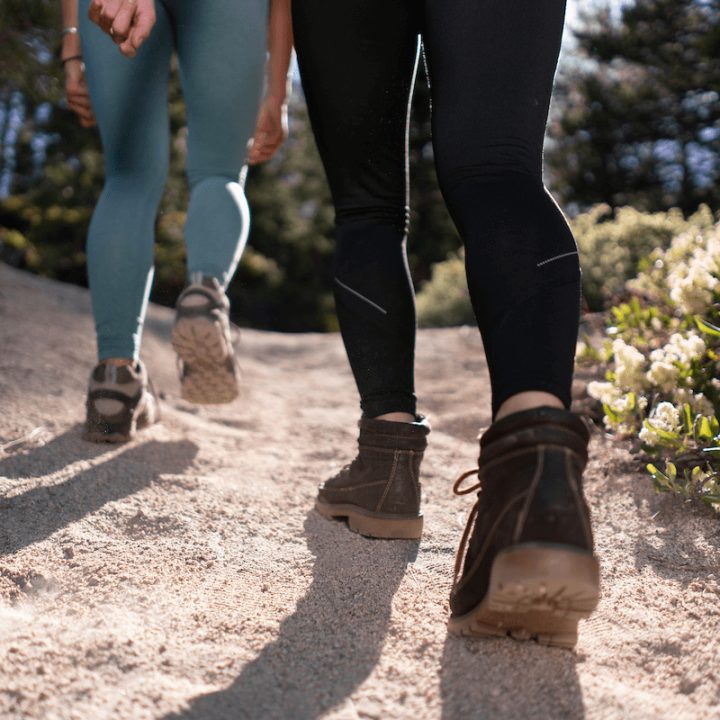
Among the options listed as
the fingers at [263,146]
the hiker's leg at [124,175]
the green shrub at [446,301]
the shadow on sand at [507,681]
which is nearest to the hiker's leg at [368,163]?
the shadow on sand at [507,681]

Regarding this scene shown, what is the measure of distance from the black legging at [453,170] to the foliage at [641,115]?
11764 mm

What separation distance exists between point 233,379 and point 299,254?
446 inches

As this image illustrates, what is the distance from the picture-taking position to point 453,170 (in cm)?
120

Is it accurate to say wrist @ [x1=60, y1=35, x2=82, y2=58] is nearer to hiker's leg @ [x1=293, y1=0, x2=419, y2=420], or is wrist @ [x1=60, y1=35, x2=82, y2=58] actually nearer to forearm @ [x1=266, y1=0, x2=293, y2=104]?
forearm @ [x1=266, y1=0, x2=293, y2=104]

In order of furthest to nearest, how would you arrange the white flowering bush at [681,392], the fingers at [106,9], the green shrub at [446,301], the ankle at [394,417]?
the green shrub at [446,301] → the white flowering bush at [681,392] → the ankle at [394,417] → the fingers at [106,9]

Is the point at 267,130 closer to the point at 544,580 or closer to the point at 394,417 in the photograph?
the point at 394,417

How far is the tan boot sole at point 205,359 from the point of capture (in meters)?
1.77

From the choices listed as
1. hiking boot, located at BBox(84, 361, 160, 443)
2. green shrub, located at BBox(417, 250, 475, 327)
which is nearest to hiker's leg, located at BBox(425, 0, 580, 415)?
hiking boot, located at BBox(84, 361, 160, 443)

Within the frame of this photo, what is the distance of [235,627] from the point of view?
110 cm

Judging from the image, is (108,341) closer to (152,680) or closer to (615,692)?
(152,680)

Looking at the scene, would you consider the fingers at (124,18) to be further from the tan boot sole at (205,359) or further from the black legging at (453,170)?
the tan boot sole at (205,359)

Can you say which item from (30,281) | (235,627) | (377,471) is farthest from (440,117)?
(30,281)

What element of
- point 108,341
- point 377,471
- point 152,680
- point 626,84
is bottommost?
point 152,680

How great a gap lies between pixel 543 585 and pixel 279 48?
149 centimetres
